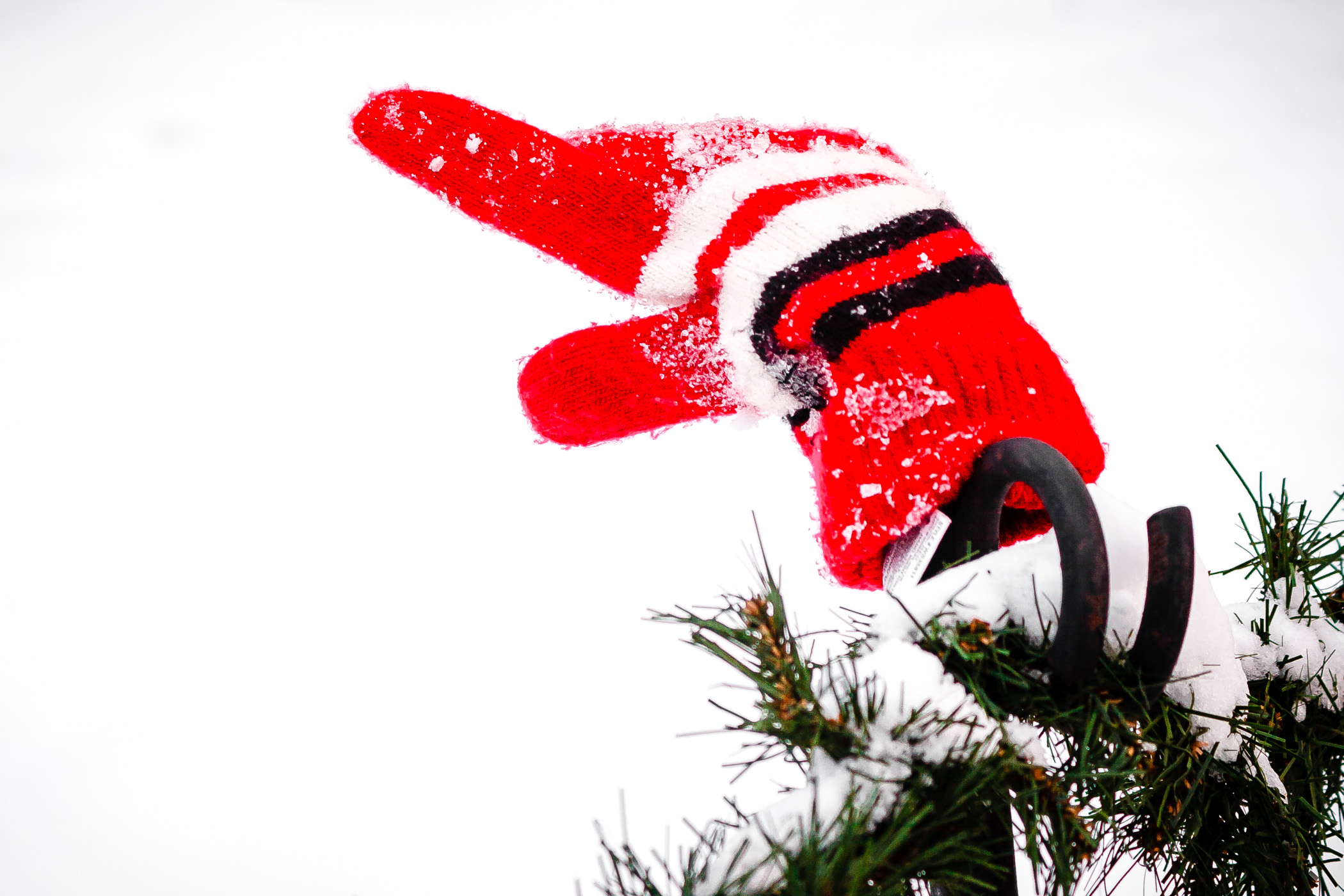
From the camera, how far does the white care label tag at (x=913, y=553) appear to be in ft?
1.26

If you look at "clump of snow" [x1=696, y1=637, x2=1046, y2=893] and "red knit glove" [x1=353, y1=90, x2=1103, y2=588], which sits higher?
"red knit glove" [x1=353, y1=90, x2=1103, y2=588]

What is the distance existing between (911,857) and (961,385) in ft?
0.77

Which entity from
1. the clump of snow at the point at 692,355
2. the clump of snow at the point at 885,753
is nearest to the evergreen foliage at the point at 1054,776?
the clump of snow at the point at 885,753

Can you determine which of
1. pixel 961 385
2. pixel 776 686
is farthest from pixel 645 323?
pixel 776 686

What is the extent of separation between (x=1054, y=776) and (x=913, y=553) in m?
0.13

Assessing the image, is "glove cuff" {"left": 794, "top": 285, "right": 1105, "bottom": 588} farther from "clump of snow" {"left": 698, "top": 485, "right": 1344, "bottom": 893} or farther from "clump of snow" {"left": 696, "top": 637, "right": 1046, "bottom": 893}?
"clump of snow" {"left": 696, "top": 637, "right": 1046, "bottom": 893}

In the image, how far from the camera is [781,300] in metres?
0.45

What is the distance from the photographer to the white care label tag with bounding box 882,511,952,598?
38 cm

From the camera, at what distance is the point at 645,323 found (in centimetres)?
54

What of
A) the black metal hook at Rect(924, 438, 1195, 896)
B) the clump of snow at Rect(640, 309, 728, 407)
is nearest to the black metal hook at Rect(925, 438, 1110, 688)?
the black metal hook at Rect(924, 438, 1195, 896)

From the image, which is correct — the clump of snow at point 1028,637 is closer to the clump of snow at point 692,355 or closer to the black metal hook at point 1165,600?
the black metal hook at point 1165,600

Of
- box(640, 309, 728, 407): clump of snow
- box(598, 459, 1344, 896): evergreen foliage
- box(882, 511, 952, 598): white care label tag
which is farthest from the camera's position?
box(640, 309, 728, 407): clump of snow

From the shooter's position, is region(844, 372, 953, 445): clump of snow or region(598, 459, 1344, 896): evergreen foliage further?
region(844, 372, 953, 445): clump of snow

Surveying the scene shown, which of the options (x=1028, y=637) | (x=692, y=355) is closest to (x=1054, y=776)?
(x=1028, y=637)
